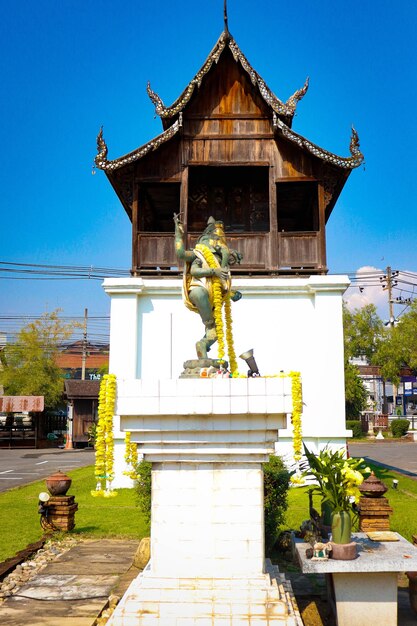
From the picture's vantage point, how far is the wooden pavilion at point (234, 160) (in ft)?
46.8

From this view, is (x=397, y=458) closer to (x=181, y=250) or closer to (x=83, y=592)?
(x=83, y=592)

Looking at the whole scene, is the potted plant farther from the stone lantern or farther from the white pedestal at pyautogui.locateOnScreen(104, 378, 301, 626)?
the stone lantern

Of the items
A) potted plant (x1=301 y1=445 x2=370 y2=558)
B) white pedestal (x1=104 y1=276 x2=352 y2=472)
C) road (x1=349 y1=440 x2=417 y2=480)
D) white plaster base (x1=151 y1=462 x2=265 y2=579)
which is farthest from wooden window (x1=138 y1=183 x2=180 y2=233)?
white plaster base (x1=151 y1=462 x2=265 y2=579)

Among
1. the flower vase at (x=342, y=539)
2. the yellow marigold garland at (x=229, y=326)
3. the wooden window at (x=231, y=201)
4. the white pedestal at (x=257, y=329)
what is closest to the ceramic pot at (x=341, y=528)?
the flower vase at (x=342, y=539)

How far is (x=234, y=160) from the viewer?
14.8 meters

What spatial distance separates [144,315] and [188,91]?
18.3 feet

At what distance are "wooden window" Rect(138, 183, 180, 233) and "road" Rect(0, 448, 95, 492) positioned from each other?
27.2 ft

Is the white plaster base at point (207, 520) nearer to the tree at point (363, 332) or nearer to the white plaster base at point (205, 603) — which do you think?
the white plaster base at point (205, 603)

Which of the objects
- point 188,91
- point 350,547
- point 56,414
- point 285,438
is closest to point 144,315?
point 285,438

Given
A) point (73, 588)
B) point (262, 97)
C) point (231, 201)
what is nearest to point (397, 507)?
point (73, 588)

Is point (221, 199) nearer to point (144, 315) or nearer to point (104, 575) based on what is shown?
point (144, 315)

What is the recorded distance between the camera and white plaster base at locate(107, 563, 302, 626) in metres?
4.63

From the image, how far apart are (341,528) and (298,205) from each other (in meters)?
13.2

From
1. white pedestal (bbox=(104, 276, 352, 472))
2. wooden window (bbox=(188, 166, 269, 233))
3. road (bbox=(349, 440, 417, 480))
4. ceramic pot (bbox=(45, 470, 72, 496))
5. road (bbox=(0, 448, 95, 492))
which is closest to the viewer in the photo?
ceramic pot (bbox=(45, 470, 72, 496))
